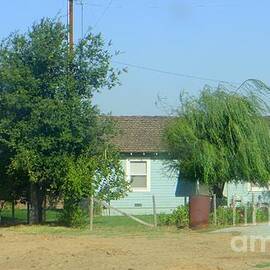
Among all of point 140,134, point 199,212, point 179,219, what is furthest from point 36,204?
point 140,134

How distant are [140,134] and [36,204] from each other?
1190 cm

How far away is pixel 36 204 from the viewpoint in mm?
28969

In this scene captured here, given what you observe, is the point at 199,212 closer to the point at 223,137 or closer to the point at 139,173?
the point at 223,137

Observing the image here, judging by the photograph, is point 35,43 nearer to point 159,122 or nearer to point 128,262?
point 128,262

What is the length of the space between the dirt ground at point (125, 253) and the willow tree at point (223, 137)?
16.7 ft

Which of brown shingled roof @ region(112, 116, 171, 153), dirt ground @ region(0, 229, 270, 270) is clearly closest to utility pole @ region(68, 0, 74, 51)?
dirt ground @ region(0, 229, 270, 270)

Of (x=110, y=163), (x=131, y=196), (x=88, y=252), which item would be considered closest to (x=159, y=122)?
(x=131, y=196)

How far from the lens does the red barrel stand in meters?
26.2

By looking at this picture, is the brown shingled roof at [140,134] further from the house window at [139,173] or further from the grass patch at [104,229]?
the grass patch at [104,229]

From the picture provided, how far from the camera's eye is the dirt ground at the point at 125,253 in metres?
16.3

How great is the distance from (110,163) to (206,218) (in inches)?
159

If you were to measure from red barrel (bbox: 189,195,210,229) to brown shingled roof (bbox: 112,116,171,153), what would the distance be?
10658 millimetres

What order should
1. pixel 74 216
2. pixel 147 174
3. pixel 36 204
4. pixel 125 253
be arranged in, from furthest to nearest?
pixel 147 174, pixel 36 204, pixel 74 216, pixel 125 253

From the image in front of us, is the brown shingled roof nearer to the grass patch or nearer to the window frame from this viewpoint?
the window frame
